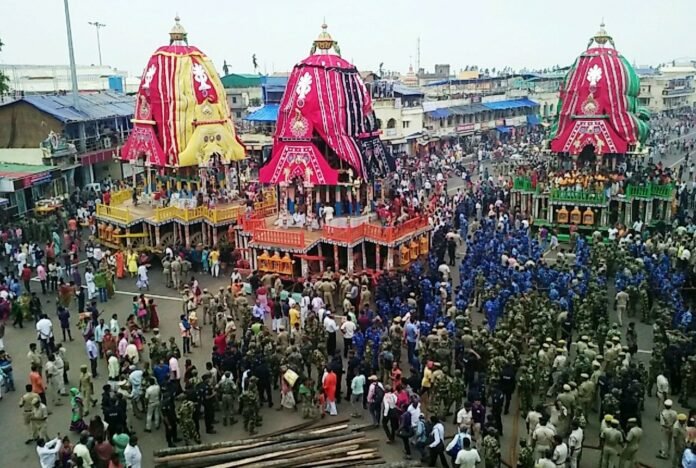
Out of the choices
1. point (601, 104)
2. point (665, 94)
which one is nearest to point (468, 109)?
point (601, 104)

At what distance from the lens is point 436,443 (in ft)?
37.5

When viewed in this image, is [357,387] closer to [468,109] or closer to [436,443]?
[436,443]

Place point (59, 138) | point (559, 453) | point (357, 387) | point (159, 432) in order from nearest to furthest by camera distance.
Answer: point (559, 453), point (159, 432), point (357, 387), point (59, 138)

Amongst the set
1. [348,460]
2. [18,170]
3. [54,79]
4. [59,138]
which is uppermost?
[54,79]

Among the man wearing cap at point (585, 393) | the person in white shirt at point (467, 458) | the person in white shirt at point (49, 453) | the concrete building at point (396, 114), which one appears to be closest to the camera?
the person in white shirt at point (467, 458)

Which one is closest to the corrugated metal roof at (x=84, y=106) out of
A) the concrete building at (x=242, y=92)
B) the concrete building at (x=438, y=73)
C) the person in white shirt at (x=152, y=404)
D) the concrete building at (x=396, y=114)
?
the concrete building at (x=242, y=92)

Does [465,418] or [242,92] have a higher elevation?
[242,92]

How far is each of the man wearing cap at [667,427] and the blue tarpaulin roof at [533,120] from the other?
183ft

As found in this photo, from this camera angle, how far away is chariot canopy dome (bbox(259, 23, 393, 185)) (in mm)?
23391

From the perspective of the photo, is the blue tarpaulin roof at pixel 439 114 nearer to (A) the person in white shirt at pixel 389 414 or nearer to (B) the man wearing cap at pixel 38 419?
(A) the person in white shirt at pixel 389 414

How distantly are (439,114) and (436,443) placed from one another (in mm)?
44766

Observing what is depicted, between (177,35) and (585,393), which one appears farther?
(177,35)

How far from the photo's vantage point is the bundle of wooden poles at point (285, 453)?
1123 cm

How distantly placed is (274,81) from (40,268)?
38840mm
